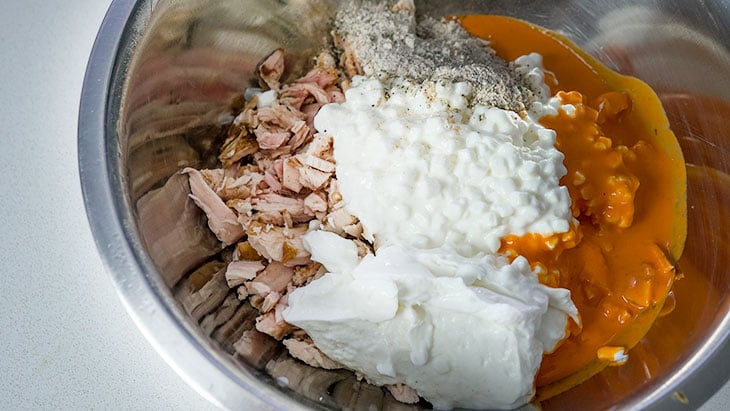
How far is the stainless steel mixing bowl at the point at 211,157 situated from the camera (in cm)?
109

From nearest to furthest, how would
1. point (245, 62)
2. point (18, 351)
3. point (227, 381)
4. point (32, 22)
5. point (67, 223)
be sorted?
point (227, 381)
point (18, 351)
point (67, 223)
point (245, 62)
point (32, 22)

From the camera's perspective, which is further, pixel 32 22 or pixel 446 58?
pixel 32 22

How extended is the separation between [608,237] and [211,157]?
892mm

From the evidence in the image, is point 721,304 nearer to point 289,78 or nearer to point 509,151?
point 509,151

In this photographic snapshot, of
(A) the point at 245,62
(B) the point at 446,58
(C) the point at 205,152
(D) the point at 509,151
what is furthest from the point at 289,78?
(D) the point at 509,151

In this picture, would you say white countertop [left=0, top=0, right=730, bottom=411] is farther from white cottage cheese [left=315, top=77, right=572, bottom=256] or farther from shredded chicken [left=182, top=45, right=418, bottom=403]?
white cottage cheese [left=315, top=77, right=572, bottom=256]

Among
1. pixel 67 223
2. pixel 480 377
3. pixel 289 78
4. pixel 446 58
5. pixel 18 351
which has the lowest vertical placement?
pixel 18 351

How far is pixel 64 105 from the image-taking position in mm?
1626

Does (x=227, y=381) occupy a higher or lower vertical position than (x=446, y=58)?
lower

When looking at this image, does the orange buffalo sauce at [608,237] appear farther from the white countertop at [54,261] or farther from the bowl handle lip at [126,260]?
the bowl handle lip at [126,260]

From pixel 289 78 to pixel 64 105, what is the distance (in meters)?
0.54

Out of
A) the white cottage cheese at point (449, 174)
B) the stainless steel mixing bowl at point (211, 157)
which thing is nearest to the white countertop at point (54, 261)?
the stainless steel mixing bowl at point (211, 157)

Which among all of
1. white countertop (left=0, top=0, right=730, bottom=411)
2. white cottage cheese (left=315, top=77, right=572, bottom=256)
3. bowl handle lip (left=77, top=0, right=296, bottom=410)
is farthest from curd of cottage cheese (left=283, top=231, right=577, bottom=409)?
white countertop (left=0, top=0, right=730, bottom=411)

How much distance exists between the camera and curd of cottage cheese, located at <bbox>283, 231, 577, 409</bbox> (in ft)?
3.73
